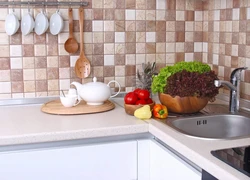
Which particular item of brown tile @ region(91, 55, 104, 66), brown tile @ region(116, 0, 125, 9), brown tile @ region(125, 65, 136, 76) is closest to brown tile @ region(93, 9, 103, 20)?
brown tile @ region(116, 0, 125, 9)

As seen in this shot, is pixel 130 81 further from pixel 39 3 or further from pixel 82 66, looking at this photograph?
pixel 39 3

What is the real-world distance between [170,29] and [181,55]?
18 centimetres

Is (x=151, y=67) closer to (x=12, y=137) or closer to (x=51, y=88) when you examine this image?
(x=51, y=88)

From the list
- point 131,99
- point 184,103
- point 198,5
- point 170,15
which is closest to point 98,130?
point 131,99

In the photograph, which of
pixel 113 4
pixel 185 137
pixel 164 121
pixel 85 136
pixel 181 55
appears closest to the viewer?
pixel 185 137

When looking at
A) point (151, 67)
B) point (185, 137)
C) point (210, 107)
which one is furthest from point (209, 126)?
point (151, 67)

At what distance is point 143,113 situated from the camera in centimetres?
184

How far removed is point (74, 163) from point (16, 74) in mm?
708

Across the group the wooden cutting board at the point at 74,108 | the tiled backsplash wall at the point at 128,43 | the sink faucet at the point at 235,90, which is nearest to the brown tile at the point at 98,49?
the tiled backsplash wall at the point at 128,43

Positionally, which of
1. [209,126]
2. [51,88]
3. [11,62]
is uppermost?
[11,62]

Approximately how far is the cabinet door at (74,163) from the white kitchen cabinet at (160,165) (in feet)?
0.12

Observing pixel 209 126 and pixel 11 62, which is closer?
pixel 209 126

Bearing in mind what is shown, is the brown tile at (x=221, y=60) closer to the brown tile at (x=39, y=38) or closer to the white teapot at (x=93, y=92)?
the white teapot at (x=93, y=92)

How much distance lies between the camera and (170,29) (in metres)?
2.42
